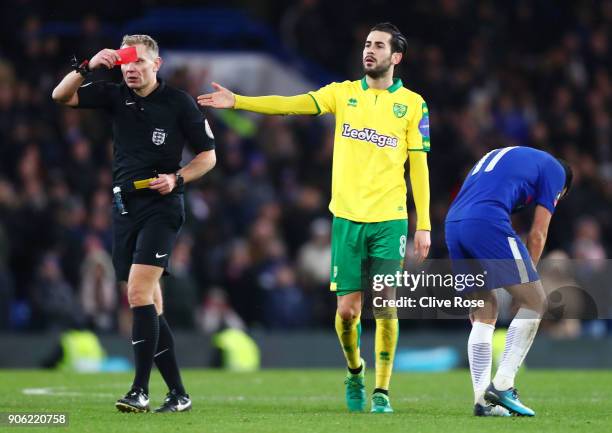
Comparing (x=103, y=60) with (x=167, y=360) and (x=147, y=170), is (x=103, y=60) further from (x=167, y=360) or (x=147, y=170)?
(x=167, y=360)

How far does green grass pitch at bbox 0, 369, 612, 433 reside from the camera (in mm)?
8180

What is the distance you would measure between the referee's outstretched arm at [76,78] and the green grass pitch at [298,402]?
2.11m

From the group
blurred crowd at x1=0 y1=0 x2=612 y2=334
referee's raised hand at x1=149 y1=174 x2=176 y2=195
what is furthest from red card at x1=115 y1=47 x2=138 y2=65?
blurred crowd at x1=0 y1=0 x2=612 y2=334

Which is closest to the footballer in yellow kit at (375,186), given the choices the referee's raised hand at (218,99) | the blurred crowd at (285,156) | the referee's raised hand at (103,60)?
the referee's raised hand at (218,99)

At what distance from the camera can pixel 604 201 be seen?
63.0 feet

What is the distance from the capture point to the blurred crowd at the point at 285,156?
647 inches

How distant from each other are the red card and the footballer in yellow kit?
3.07 ft

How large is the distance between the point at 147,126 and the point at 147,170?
0.30 meters

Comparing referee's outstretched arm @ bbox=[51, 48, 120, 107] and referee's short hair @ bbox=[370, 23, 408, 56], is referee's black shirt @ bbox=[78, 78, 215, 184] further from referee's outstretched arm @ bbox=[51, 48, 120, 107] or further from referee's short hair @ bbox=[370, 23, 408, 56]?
referee's short hair @ bbox=[370, 23, 408, 56]

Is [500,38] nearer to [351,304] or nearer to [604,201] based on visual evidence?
[604,201]

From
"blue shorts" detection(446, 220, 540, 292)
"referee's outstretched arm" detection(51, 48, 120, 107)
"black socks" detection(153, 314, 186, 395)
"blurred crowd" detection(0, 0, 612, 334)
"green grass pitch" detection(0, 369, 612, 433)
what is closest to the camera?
"green grass pitch" detection(0, 369, 612, 433)

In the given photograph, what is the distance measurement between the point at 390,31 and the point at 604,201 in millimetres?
10389

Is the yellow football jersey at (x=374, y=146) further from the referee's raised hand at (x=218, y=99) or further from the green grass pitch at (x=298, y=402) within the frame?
the green grass pitch at (x=298, y=402)

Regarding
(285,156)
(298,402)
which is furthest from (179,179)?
(285,156)
